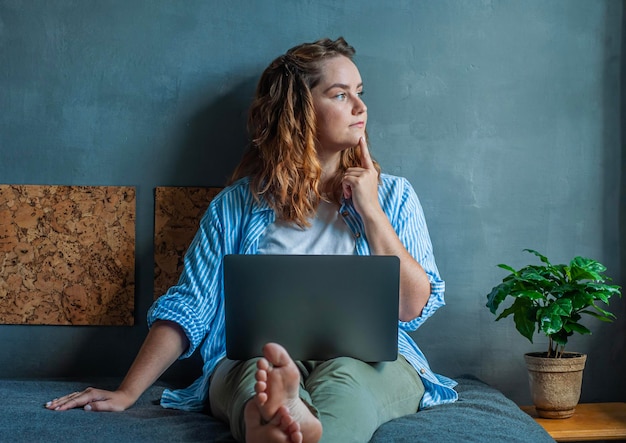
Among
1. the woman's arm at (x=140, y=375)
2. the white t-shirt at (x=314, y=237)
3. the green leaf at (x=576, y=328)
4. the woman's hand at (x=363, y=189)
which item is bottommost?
the woman's arm at (x=140, y=375)

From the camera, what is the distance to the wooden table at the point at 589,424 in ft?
6.05

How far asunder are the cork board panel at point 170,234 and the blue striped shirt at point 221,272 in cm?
23

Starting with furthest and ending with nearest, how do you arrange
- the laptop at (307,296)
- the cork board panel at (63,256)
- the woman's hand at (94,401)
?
the cork board panel at (63,256) → the woman's hand at (94,401) → the laptop at (307,296)

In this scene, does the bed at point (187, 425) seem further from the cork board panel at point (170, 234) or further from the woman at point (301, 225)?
the cork board panel at point (170, 234)

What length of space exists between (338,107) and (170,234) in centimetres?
65

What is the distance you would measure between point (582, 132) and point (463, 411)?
3.43 ft

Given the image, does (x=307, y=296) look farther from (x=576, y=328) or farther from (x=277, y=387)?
(x=576, y=328)

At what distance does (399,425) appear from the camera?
1531mm

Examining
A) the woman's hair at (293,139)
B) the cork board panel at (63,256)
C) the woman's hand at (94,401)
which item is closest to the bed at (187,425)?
the woman's hand at (94,401)

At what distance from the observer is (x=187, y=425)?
5.16 ft

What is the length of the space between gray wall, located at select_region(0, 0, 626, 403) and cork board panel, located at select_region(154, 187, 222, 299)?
0.04 metres

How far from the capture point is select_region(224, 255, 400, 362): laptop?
1.46 metres

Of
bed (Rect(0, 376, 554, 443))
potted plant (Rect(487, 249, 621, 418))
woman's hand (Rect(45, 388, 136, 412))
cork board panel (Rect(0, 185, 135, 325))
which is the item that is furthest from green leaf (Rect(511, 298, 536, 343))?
cork board panel (Rect(0, 185, 135, 325))

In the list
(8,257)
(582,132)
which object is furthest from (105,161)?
(582,132)
